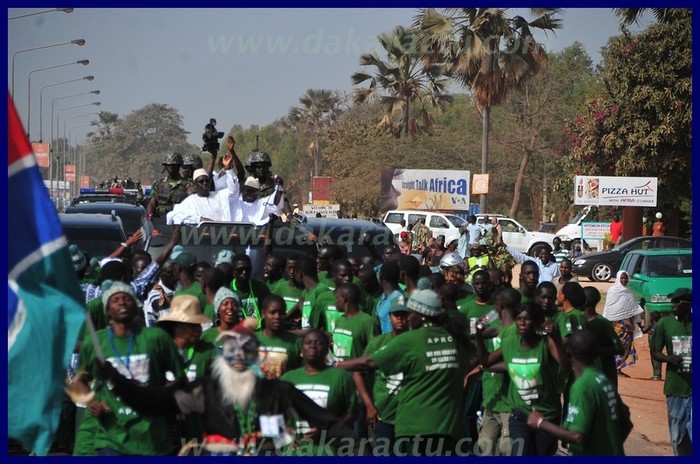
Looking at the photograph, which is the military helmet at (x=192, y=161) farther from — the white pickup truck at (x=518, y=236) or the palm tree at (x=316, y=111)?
the palm tree at (x=316, y=111)

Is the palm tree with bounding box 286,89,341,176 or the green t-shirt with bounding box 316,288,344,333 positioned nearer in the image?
the green t-shirt with bounding box 316,288,344,333

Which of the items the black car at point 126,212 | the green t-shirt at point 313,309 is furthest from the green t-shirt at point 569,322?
the black car at point 126,212

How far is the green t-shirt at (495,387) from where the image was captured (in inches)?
360

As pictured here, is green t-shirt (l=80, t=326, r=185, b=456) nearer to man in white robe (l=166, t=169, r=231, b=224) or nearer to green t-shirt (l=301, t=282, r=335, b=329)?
green t-shirt (l=301, t=282, r=335, b=329)

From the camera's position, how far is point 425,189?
4728 centimetres

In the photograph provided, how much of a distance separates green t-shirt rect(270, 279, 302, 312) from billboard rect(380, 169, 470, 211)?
114ft

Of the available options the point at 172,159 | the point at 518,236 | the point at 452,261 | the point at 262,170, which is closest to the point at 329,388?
the point at 452,261

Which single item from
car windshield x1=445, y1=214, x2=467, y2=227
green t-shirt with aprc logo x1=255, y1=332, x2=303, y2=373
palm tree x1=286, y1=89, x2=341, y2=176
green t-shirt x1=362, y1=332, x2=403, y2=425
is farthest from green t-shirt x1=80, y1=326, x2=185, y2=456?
palm tree x1=286, y1=89, x2=341, y2=176

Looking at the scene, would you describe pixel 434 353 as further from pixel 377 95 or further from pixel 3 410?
pixel 377 95

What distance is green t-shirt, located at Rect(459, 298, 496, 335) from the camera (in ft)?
33.3

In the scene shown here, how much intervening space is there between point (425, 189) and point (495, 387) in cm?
3812

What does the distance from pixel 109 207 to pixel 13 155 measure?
54.1 feet

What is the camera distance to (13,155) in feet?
20.5

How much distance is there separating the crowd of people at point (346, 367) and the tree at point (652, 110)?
2250 centimetres
